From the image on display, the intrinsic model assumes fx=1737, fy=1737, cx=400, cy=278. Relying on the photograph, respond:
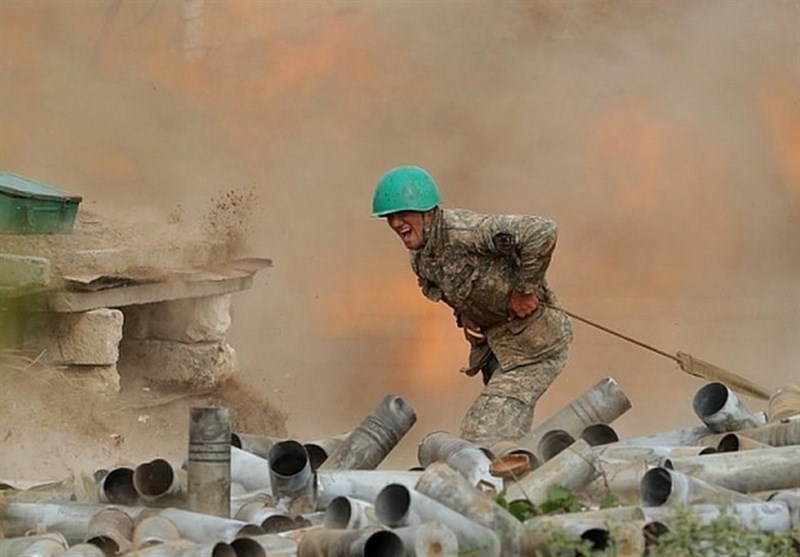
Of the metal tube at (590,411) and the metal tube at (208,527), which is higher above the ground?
the metal tube at (590,411)

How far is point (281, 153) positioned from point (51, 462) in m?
6.20

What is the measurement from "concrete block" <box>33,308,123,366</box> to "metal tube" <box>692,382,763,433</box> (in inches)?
197

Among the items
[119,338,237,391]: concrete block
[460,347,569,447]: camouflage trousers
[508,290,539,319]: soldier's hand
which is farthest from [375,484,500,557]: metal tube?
[119,338,237,391]: concrete block

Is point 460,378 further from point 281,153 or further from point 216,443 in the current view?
point 216,443

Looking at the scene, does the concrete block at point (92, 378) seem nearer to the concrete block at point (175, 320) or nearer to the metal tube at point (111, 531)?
the concrete block at point (175, 320)

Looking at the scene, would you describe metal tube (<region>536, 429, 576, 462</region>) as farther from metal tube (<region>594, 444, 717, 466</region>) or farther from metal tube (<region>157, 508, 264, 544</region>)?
metal tube (<region>157, 508, 264, 544</region>)

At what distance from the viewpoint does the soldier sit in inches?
345

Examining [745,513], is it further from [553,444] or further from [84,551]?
[84,551]

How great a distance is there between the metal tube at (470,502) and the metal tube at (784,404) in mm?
2709

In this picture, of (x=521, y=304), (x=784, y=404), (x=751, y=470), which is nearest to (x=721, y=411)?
(x=784, y=404)

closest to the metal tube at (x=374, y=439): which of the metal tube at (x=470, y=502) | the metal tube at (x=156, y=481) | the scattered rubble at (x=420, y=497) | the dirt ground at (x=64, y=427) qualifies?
the scattered rubble at (x=420, y=497)

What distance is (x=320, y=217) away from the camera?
1664 centimetres

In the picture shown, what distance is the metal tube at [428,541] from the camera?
5.58 metres

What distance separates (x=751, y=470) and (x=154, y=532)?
226 cm
